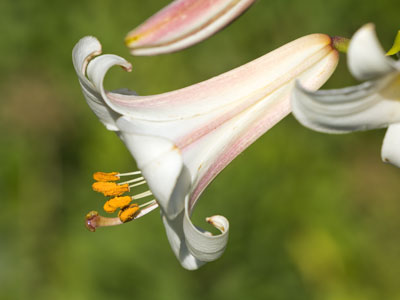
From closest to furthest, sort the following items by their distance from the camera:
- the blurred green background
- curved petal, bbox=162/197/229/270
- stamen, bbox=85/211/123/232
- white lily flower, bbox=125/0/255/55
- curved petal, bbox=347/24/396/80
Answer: curved petal, bbox=347/24/396/80 < white lily flower, bbox=125/0/255/55 < curved petal, bbox=162/197/229/270 < stamen, bbox=85/211/123/232 < the blurred green background

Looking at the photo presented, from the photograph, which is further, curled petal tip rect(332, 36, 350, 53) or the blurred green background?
the blurred green background

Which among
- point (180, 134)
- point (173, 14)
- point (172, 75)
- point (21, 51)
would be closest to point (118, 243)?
point (172, 75)

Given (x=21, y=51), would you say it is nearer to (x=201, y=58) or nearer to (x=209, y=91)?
(x=201, y=58)

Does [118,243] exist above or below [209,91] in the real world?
below

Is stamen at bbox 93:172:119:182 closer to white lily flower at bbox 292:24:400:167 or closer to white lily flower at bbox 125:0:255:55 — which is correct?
white lily flower at bbox 125:0:255:55

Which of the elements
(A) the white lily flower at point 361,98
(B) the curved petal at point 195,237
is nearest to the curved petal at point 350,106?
(A) the white lily flower at point 361,98

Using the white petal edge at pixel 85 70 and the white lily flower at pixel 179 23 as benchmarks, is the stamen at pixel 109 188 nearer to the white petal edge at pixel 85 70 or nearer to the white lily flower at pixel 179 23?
the white petal edge at pixel 85 70

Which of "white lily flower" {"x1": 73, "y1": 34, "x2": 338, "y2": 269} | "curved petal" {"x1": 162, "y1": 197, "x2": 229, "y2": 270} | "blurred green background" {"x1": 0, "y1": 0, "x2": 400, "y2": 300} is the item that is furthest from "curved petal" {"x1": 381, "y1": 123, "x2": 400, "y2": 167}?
"blurred green background" {"x1": 0, "y1": 0, "x2": 400, "y2": 300}

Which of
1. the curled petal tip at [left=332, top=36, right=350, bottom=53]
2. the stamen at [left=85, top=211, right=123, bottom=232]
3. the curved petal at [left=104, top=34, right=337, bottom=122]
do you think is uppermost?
the curled petal tip at [left=332, top=36, right=350, bottom=53]
